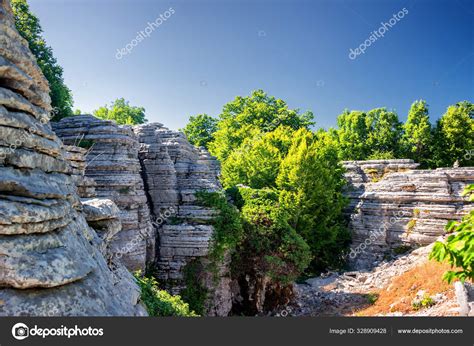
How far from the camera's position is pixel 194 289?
14.3m

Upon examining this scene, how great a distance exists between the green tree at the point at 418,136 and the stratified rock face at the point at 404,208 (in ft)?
43.0

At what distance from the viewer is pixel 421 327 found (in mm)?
4867

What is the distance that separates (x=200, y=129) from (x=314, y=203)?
32.5 meters

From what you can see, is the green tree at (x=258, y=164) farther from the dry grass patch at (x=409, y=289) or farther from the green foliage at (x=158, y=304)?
the green foliage at (x=158, y=304)

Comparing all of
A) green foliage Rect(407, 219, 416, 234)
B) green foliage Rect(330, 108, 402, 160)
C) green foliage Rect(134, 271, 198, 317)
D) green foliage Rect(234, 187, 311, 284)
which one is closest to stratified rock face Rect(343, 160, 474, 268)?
green foliage Rect(407, 219, 416, 234)

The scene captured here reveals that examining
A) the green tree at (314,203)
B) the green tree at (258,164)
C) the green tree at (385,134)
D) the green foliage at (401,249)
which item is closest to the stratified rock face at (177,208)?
the green tree at (314,203)

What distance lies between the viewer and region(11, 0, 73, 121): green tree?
2159 centimetres

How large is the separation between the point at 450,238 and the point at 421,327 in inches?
70.5

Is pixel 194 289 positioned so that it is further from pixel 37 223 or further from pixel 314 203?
pixel 314 203

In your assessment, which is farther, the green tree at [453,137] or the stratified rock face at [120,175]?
the green tree at [453,137]

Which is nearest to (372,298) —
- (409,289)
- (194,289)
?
(409,289)

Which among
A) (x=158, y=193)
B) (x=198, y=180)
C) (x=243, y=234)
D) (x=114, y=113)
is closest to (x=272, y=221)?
(x=243, y=234)

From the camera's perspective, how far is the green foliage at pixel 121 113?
168 feet

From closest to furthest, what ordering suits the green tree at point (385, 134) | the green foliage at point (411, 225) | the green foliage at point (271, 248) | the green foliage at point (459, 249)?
the green foliage at point (459, 249) < the green foliage at point (271, 248) < the green foliage at point (411, 225) < the green tree at point (385, 134)
